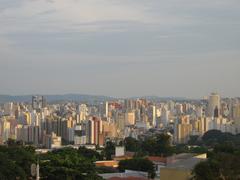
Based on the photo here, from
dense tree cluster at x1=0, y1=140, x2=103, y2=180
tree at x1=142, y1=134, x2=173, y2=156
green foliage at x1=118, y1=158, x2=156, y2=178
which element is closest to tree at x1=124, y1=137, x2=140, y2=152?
tree at x1=142, y1=134, x2=173, y2=156

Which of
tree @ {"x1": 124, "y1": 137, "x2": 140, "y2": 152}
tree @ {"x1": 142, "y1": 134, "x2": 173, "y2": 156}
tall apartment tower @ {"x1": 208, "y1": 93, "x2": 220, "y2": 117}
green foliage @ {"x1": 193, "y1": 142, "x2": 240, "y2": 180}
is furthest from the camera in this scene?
tall apartment tower @ {"x1": 208, "y1": 93, "x2": 220, "y2": 117}

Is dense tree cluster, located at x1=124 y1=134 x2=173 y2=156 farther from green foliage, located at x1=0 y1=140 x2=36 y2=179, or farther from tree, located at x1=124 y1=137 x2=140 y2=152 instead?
green foliage, located at x1=0 y1=140 x2=36 y2=179

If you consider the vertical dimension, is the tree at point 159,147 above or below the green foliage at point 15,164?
below

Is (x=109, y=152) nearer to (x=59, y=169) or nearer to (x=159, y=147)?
(x=159, y=147)

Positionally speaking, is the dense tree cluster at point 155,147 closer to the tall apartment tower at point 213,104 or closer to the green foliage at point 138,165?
the green foliage at point 138,165

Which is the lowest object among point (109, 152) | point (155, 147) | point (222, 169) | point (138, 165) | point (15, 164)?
point (109, 152)

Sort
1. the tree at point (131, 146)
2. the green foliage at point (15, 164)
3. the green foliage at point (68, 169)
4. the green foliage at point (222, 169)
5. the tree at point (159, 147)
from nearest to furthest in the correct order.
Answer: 1. the green foliage at point (222, 169)
2. the green foliage at point (68, 169)
3. the green foliage at point (15, 164)
4. the tree at point (159, 147)
5. the tree at point (131, 146)

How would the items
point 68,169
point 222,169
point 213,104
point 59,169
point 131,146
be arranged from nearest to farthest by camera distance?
point 222,169, point 68,169, point 59,169, point 131,146, point 213,104

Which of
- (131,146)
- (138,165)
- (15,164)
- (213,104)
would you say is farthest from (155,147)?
(213,104)

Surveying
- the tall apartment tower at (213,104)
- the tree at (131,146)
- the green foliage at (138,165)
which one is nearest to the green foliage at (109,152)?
the tree at (131,146)

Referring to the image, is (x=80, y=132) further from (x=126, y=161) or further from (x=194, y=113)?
(x=194, y=113)

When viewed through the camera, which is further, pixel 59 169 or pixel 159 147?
pixel 159 147
